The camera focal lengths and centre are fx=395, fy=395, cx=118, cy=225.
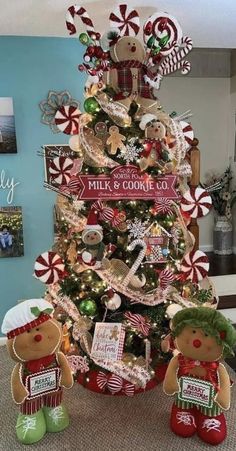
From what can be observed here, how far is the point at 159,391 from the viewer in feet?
6.87

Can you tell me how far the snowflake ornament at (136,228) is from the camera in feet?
6.17

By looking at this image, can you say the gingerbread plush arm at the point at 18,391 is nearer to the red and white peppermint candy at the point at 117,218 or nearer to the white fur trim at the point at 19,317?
the white fur trim at the point at 19,317

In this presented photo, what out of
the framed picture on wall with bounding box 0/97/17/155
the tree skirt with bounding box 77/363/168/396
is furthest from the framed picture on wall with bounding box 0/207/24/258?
the tree skirt with bounding box 77/363/168/396

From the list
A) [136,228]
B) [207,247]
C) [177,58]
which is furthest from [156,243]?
[207,247]

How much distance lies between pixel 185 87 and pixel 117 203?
3232mm

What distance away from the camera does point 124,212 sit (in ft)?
6.21

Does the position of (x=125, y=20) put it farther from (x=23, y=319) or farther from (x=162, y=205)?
(x=23, y=319)

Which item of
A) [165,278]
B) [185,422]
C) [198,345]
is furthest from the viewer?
[165,278]

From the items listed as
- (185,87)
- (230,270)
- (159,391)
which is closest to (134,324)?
(159,391)

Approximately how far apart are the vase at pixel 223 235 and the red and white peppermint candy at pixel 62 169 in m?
3.07

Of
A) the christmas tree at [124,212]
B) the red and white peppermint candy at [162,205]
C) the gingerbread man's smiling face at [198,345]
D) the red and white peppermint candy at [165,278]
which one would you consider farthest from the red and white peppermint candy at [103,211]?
the gingerbread man's smiling face at [198,345]

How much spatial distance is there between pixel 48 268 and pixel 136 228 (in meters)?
0.46

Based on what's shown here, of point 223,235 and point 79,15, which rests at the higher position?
point 79,15

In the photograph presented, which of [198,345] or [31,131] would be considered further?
[31,131]
